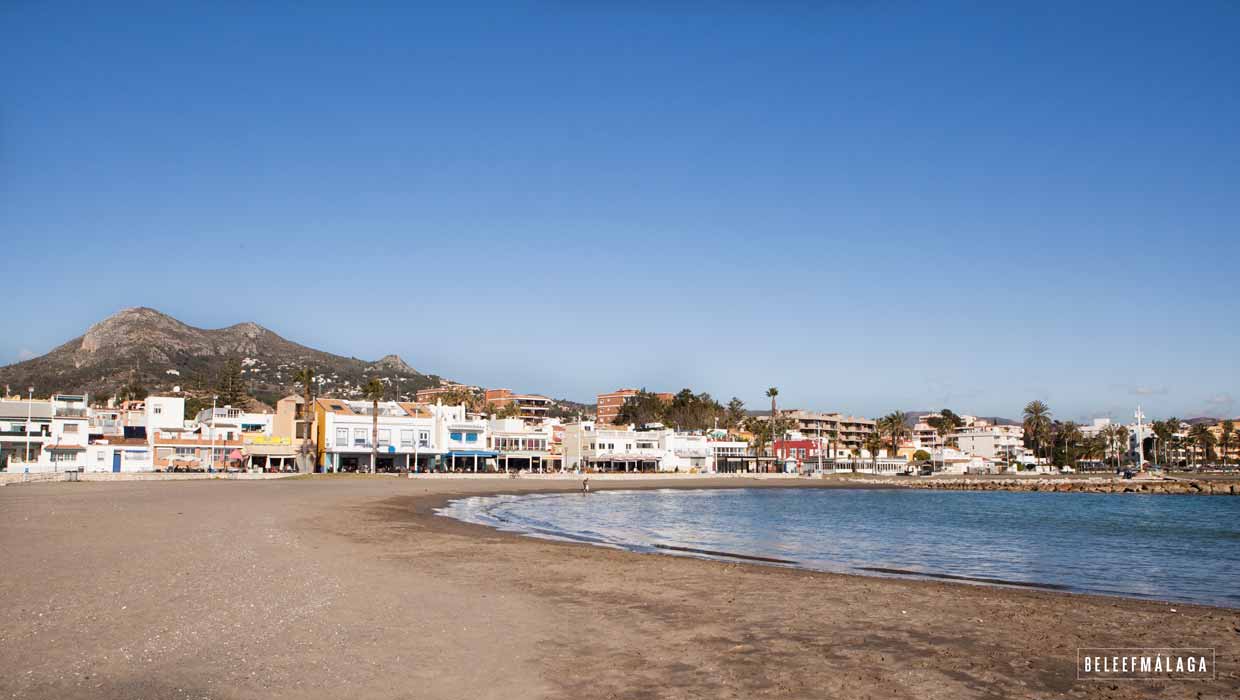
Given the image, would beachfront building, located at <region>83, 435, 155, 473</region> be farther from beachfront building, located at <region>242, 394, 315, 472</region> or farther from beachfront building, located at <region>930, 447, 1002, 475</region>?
beachfront building, located at <region>930, 447, 1002, 475</region>

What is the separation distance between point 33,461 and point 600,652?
3370 inches

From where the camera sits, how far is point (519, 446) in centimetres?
10725

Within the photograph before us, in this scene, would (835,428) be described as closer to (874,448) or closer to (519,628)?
(874,448)

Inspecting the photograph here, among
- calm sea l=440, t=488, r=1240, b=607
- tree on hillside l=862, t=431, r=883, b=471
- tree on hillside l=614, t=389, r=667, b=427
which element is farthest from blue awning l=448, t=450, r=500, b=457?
tree on hillside l=862, t=431, r=883, b=471

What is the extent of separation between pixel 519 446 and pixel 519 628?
9582 cm

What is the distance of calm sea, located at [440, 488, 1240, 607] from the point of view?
22.7m

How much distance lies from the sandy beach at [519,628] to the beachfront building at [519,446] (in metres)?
82.7

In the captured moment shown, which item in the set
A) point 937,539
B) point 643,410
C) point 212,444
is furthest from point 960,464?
point 937,539

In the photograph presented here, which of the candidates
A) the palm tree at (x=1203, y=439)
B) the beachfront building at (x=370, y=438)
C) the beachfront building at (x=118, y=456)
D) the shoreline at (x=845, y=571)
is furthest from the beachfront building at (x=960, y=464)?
the shoreline at (x=845, y=571)

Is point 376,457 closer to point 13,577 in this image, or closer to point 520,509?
point 520,509

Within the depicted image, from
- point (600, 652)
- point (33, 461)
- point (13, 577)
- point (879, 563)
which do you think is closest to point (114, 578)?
point (13, 577)

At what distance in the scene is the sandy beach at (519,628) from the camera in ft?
30.9

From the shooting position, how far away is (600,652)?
11078 millimetres

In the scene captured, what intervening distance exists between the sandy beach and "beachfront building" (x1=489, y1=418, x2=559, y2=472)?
8272 centimetres
